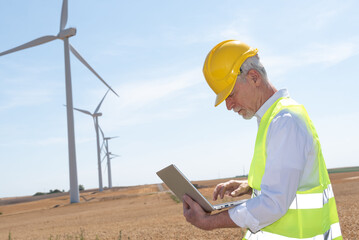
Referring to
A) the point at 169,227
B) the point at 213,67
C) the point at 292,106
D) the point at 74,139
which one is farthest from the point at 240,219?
the point at 74,139

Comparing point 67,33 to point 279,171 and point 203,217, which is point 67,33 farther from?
point 279,171

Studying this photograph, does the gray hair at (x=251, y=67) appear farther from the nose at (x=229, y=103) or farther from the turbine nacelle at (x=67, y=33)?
the turbine nacelle at (x=67, y=33)

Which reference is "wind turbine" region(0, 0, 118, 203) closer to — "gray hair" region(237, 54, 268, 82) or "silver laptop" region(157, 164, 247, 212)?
"silver laptop" region(157, 164, 247, 212)

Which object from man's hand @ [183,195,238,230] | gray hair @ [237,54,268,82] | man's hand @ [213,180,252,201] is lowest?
man's hand @ [183,195,238,230]

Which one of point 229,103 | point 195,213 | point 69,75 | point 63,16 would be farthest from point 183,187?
point 63,16

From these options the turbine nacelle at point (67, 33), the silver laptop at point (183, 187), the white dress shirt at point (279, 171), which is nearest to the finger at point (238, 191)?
the silver laptop at point (183, 187)

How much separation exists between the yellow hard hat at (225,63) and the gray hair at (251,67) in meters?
0.02

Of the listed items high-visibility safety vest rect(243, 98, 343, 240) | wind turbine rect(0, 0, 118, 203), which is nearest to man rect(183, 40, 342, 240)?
high-visibility safety vest rect(243, 98, 343, 240)

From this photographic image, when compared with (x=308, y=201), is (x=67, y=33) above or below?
above

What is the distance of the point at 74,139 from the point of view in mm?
36938

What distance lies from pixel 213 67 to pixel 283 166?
2.97ft

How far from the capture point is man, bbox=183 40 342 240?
7.41ft

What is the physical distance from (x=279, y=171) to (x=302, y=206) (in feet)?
1.04

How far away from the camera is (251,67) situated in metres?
2.73
